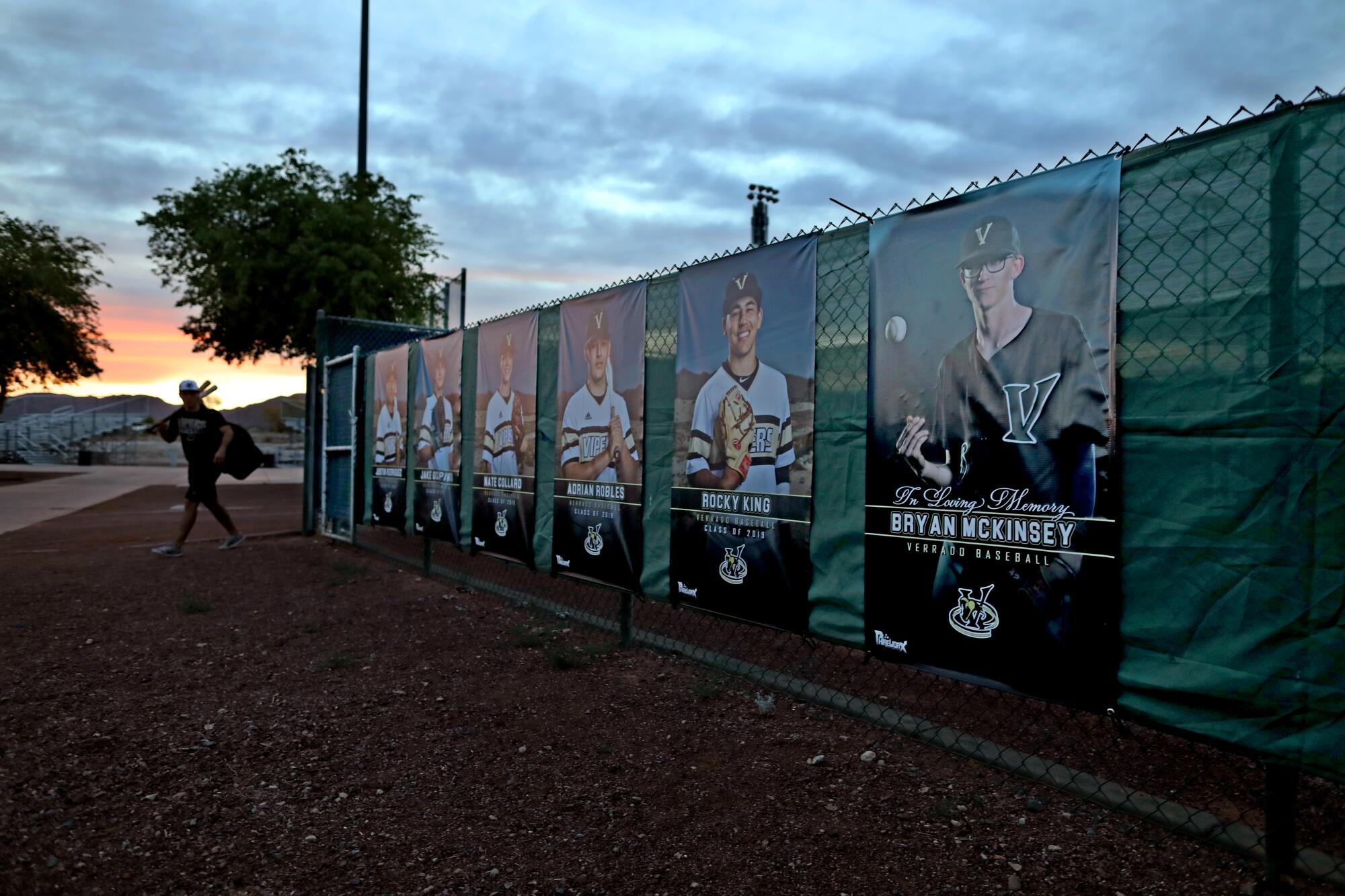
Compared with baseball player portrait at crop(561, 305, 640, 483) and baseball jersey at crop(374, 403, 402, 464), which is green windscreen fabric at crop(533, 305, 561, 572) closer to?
baseball player portrait at crop(561, 305, 640, 483)

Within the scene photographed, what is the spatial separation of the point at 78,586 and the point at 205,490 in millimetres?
2222

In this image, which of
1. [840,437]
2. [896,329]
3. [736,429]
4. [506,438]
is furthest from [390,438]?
[896,329]

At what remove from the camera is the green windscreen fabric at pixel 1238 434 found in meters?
2.64

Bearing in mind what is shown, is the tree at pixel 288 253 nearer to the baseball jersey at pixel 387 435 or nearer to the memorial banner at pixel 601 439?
the baseball jersey at pixel 387 435

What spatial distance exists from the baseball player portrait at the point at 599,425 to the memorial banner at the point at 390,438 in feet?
11.0

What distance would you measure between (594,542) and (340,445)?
626cm

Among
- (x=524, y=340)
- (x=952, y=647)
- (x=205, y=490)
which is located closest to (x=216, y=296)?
(x=205, y=490)

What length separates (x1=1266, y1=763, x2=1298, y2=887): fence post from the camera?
2.81m

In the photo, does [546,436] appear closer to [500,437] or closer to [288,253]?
[500,437]

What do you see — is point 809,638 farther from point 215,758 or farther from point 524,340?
point 524,340

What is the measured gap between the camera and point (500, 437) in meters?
7.22

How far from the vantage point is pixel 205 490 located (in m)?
10.3

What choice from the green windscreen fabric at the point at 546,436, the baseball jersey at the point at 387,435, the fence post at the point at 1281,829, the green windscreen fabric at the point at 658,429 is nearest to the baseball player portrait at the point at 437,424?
the baseball jersey at the point at 387,435

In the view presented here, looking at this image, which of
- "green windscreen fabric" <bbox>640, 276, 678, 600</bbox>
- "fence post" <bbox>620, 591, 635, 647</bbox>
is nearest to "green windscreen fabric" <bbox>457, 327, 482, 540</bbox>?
"fence post" <bbox>620, 591, 635, 647</bbox>
